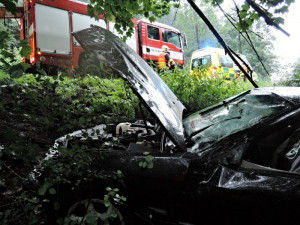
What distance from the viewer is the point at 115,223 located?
5.78 ft

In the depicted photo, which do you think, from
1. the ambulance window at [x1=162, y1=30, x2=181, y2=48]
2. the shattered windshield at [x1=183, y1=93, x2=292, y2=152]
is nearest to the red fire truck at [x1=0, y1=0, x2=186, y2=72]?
the ambulance window at [x1=162, y1=30, x2=181, y2=48]

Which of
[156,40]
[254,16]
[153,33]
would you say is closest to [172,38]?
[156,40]

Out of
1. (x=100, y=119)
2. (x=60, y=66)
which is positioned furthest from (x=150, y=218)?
(x=60, y=66)

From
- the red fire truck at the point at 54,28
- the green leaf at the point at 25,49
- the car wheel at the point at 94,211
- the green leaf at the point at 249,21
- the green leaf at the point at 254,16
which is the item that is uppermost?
the red fire truck at the point at 54,28

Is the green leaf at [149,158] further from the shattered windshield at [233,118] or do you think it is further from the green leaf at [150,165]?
the shattered windshield at [233,118]

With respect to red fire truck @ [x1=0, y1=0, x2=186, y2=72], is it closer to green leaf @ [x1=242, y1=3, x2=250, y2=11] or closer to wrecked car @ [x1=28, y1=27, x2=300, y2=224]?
green leaf @ [x1=242, y1=3, x2=250, y2=11]

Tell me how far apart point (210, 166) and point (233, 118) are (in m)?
0.58

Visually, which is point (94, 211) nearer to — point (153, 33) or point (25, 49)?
point (25, 49)

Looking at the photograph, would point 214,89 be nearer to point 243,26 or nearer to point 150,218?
point 243,26

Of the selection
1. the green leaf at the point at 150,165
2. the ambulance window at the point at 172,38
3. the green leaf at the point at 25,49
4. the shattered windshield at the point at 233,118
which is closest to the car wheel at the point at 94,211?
the green leaf at the point at 150,165

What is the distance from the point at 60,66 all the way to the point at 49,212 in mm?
6746

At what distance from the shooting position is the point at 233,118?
6.07ft

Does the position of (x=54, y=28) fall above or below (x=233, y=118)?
above

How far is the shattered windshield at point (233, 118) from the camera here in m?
1.65
